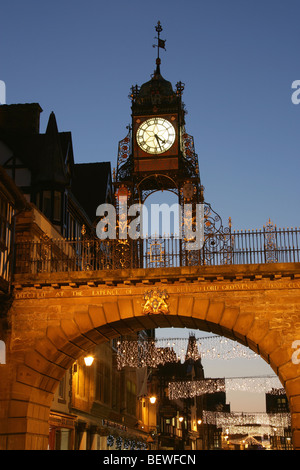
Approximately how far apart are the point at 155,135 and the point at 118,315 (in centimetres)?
759

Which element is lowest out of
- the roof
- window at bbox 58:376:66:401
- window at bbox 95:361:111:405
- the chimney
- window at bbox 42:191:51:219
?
window at bbox 58:376:66:401

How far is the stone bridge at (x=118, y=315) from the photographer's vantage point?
18.6 meters

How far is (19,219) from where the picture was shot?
2148 cm

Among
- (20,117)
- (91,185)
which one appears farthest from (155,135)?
(91,185)

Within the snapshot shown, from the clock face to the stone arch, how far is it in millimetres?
6749

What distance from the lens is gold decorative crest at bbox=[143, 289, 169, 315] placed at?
19.0 m

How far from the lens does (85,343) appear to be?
2036 cm

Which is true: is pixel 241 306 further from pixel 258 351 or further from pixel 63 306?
pixel 63 306

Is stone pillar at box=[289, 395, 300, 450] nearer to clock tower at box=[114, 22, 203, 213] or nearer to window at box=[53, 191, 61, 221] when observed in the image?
clock tower at box=[114, 22, 203, 213]

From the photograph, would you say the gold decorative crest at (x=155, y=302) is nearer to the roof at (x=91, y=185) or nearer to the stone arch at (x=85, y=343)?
the stone arch at (x=85, y=343)

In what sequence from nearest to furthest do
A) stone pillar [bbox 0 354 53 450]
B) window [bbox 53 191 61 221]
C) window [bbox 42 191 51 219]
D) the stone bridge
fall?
1. the stone bridge
2. stone pillar [bbox 0 354 53 450]
3. window [bbox 42 191 51 219]
4. window [bbox 53 191 61 221]

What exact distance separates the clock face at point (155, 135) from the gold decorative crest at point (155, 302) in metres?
6.64

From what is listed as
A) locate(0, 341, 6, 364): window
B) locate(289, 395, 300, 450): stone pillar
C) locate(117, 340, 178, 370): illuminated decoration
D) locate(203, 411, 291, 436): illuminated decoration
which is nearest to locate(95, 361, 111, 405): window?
locate(117, 340, 178, 370): illuminated decoration

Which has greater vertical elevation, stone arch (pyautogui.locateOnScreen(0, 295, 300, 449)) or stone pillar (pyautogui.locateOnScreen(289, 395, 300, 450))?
stone arch (pyautogui.locateOnScreen(0, 295, 300, 449))
